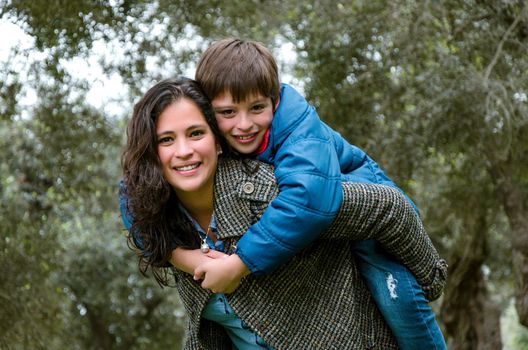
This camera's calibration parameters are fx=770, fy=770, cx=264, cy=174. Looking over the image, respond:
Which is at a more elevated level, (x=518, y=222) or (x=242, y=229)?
(x=242, y=229)

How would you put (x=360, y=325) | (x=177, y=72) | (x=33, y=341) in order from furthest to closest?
1. (x=177, y=72)
2. (x=33, y=341)
3. (x=360, y=325)

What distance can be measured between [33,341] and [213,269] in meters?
5.11

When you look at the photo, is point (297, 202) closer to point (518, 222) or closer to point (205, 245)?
point (205, 245)

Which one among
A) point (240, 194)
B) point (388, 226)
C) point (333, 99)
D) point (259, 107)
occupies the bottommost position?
point (333, 99)

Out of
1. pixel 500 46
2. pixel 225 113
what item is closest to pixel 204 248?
pixel 225 113

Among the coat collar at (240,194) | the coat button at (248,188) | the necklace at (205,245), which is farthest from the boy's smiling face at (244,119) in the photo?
the necklace at (205,245)

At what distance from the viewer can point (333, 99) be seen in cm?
775

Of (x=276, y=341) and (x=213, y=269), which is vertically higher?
(x=213, y=269)

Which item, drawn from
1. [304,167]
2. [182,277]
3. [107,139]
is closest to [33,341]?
[107,139]

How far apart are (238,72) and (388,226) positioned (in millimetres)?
793

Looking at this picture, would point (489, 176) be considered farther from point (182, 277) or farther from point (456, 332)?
point (182, 277)

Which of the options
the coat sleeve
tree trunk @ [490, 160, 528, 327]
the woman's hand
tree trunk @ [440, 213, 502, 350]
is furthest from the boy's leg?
tree trunk @ [440, 213, 502, 350]

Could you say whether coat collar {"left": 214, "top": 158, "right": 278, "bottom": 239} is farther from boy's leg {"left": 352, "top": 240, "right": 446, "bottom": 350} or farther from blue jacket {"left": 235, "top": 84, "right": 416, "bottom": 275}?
boy's leg {"left": 352, "top": 240, "right": 446, "bottom": 350}

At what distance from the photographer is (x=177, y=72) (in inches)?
304
